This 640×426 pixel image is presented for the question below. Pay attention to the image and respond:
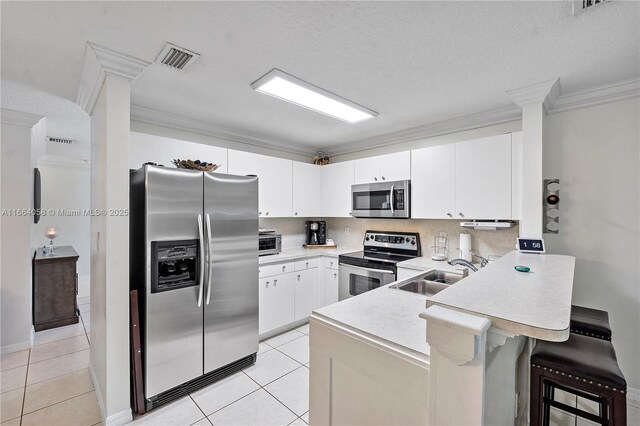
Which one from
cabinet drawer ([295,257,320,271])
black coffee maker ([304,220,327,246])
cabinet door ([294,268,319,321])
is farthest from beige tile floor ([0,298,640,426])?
black coffee maker ([304,220,327,246])

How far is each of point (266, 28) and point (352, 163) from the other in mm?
2459

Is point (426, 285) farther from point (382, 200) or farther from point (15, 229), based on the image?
point (15, 229)

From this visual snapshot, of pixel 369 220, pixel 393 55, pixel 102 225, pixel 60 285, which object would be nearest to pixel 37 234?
pixel 60 285

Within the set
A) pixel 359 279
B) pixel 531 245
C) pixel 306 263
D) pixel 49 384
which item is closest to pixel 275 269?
pixel 306 263

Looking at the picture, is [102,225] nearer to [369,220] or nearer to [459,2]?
[459,2]

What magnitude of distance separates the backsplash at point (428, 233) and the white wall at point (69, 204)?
4901mm

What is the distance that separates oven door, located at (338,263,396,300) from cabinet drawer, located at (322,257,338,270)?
0.11 m

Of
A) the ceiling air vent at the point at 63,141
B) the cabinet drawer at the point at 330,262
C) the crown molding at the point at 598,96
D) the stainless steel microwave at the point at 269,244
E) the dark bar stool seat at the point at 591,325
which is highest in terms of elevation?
the ceiling air vent at the point at 63,141

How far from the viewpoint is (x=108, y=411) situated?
1930mm

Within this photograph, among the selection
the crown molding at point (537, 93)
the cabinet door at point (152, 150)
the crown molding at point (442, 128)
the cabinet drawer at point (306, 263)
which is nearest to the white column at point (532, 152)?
the crown molding at point (537, 93)

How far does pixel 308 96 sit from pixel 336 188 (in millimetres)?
1793

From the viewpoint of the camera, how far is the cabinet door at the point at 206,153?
3008 millimetres

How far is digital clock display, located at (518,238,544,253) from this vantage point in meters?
2.23

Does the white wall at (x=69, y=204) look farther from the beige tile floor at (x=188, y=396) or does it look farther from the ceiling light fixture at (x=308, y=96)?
the ceiling light fixture at (x=308, y=96)
